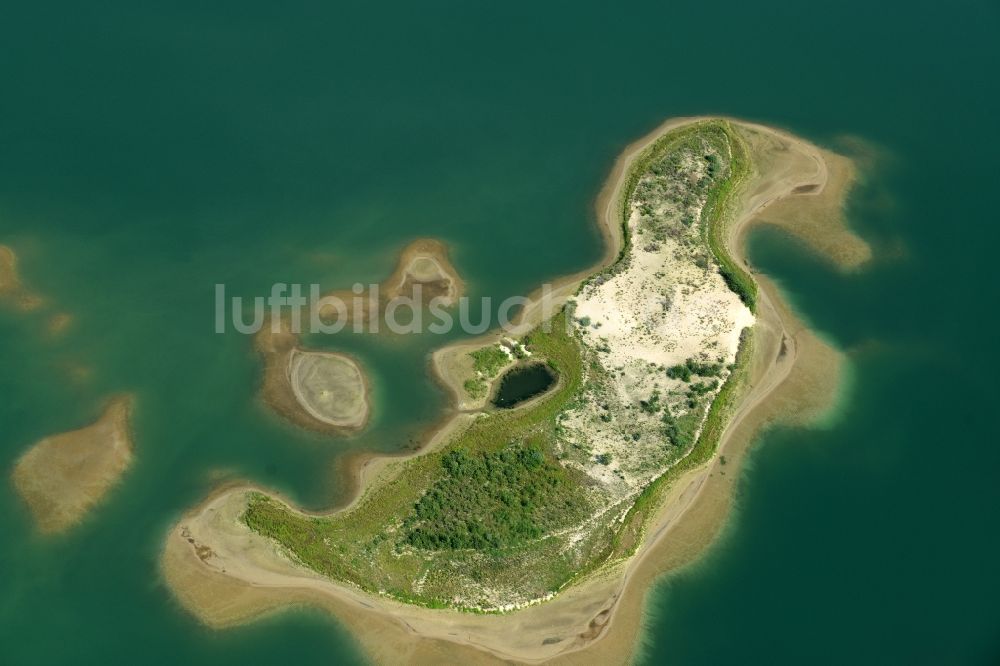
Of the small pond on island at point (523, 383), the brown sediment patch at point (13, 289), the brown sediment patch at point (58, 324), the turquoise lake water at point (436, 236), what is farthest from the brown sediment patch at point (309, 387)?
the brown sediment patch at point (13, 289)

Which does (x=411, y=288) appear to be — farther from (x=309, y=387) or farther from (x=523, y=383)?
(x=523, y=383)

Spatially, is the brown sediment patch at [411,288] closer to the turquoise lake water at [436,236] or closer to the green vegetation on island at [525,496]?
the turquoise lake water at [436,236]

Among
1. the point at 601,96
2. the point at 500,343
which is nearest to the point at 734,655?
the point at 500,343

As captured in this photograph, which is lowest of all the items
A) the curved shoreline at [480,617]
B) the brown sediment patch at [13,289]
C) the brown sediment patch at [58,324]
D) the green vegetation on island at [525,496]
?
the curved shoreline at [480,617]

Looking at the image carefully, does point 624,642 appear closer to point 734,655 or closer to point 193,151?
point 734,655

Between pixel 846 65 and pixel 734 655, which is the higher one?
pixel 846 65
